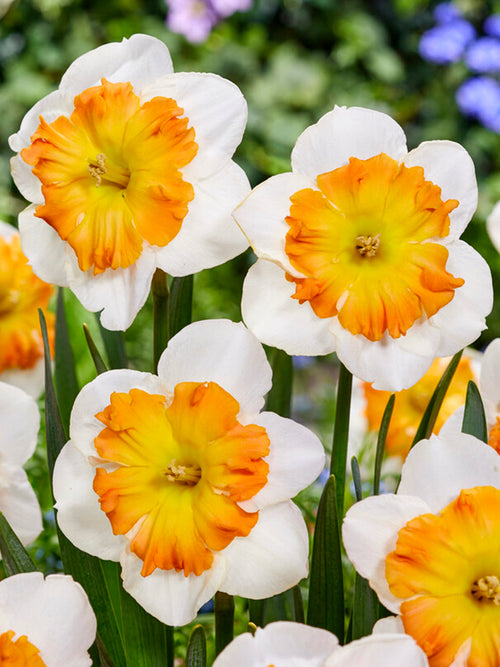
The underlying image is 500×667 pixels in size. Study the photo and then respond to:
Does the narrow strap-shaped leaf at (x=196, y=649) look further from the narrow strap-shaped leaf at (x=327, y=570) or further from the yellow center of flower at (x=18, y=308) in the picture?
the yellow center of flower at (x=18, y=308)

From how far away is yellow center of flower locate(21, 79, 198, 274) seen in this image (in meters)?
0.46

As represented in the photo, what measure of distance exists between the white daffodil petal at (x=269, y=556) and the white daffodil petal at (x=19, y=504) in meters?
0.14

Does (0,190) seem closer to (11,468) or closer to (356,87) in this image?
(356,87)

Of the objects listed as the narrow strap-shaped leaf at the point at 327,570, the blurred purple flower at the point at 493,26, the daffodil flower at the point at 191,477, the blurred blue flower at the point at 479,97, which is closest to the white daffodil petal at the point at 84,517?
the daffodil flower at the point at 191,477

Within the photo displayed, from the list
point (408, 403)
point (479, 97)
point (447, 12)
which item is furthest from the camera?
point (447, 12)

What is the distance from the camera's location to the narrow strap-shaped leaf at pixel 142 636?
0.48m

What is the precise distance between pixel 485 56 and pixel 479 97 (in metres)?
0.12

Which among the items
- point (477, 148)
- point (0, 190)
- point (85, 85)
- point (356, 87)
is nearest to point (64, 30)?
point (0, 190)

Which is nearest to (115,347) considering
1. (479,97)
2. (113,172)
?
(113,172)

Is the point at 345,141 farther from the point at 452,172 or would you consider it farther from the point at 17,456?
the point at 17,456

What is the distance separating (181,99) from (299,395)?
5.61ft

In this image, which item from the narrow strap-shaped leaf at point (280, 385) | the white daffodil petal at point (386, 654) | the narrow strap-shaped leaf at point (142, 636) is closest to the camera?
the white daffodil petal at point (386, 654)

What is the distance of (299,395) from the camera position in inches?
84.9

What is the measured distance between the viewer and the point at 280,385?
60 centimetres
